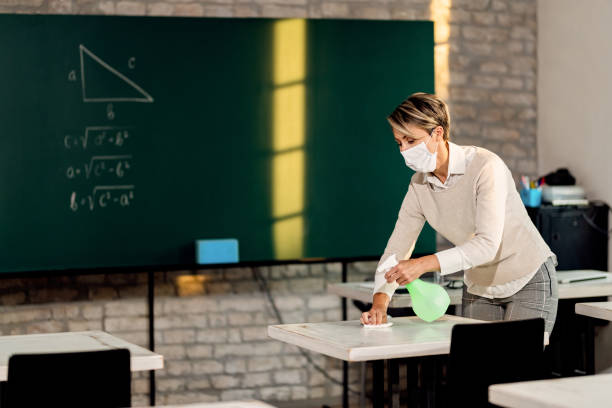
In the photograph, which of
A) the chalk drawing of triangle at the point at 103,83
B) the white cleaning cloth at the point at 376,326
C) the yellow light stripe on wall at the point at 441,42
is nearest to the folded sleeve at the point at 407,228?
the white cleaning cloth at the point at 376,326

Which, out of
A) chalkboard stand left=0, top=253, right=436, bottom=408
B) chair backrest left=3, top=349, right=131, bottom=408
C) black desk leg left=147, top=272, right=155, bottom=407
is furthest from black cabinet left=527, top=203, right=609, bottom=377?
chair backrest left=3, top=349, right=131, bottom=408

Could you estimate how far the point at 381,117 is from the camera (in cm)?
508

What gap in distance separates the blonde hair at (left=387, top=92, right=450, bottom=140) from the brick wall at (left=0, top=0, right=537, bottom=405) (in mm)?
2401

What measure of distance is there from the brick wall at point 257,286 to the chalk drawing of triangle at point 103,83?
40 cm

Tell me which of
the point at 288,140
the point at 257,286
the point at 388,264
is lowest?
the point at 257,286

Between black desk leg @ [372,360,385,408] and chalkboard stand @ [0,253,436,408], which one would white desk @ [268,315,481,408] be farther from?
chalkboard stand @ [0,253,436,408]

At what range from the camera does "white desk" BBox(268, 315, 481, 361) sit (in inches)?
103

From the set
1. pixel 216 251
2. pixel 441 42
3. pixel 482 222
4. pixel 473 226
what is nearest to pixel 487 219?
pixel 482 222

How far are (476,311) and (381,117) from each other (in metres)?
2.15

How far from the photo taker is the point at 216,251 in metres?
4.66

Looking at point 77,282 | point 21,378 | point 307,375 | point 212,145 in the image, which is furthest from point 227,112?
point 21,378

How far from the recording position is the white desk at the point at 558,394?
6.38 ft

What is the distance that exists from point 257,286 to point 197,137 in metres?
0.99

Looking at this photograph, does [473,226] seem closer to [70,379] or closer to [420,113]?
[420,113]
